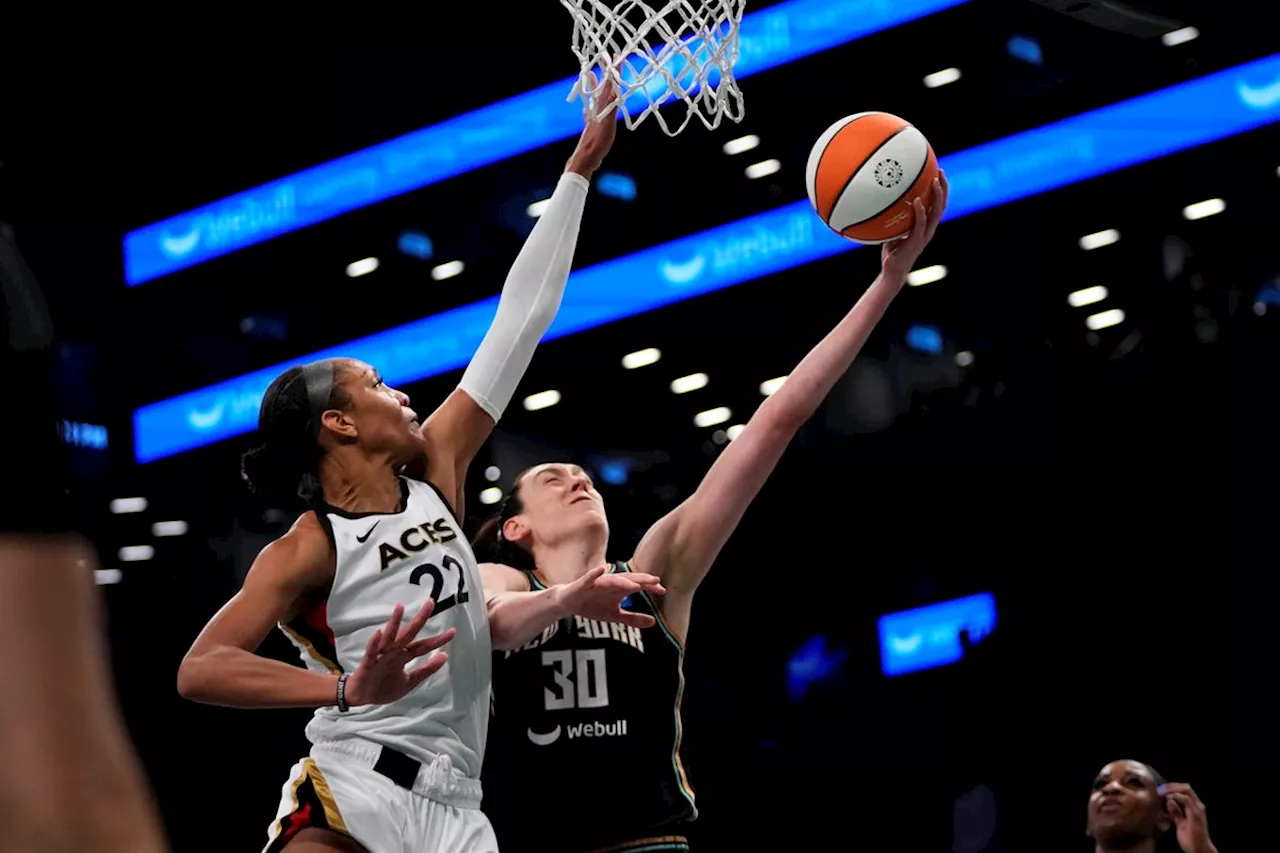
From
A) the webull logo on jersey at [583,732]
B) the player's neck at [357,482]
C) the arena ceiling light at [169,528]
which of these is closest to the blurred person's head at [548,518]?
the webull logo on jersey at [583,732]

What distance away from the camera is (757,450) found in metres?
4.57

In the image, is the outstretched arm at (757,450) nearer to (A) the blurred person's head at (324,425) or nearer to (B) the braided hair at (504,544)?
(B) the braided hair at (504,544)

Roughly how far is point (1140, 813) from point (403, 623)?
177 inches

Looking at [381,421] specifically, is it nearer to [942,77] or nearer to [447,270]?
[942,77]

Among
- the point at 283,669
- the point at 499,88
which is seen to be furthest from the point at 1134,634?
the point at 283,669

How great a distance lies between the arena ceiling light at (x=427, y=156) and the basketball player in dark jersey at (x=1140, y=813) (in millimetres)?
4378

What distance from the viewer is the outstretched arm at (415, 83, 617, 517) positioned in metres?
4.17

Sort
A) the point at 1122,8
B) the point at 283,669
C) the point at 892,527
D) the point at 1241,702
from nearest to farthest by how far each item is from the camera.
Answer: the point at 283,669, the point at 1122,8, the point at 1241,702, the point at 892,527

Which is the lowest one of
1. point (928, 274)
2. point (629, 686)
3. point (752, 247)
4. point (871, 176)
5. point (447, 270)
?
point (629, 686)

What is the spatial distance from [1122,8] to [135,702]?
8.52 m

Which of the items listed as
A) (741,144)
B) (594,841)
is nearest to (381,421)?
(594,841)

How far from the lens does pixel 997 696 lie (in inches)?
468

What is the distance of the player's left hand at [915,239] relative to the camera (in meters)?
4.52

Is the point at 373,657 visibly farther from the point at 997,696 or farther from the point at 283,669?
the point at 997,696
